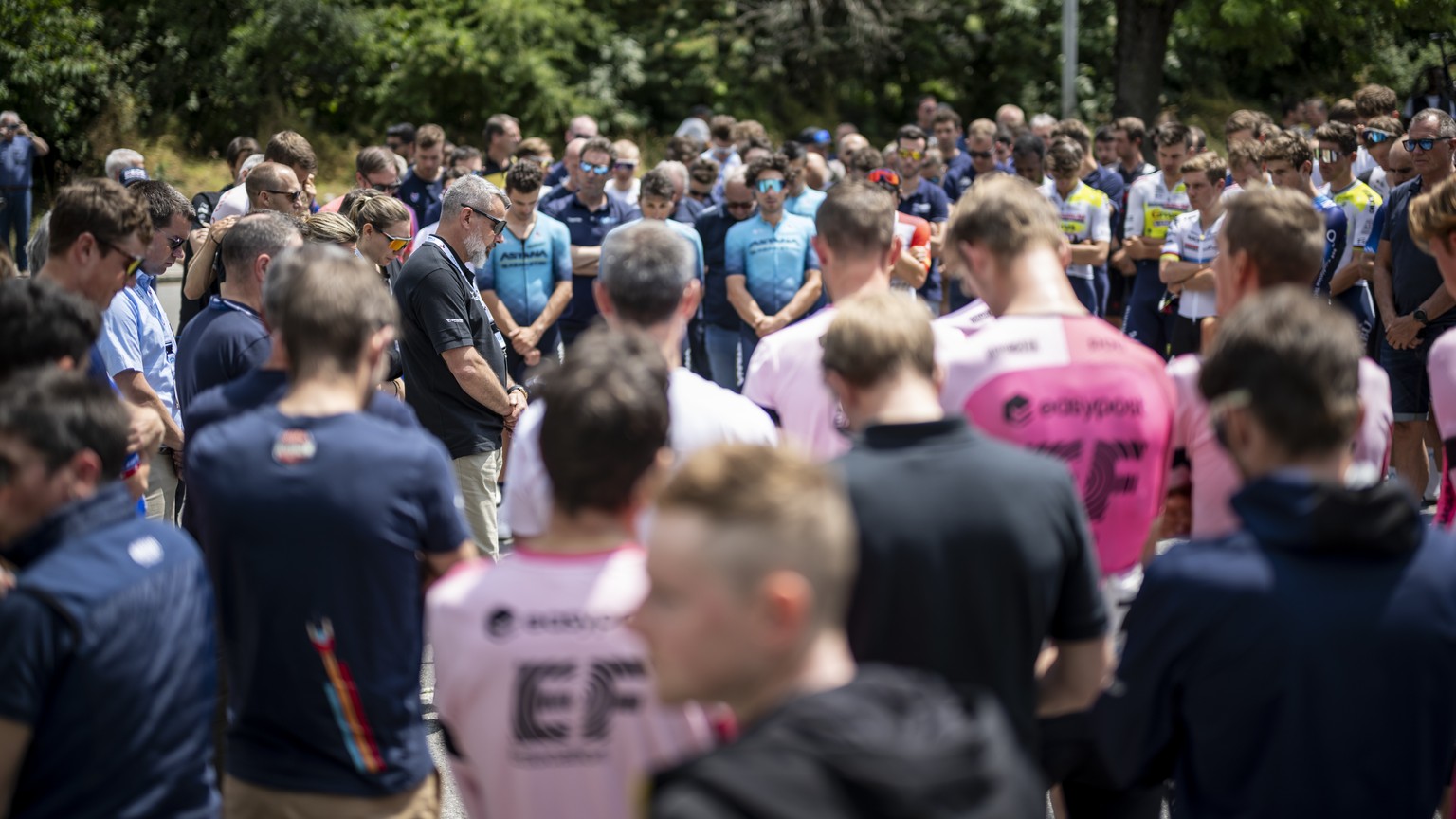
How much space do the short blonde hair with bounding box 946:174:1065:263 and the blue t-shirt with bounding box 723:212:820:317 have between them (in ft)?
20.9

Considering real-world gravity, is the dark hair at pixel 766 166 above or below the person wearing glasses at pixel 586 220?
above

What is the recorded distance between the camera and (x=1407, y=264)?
25.4ft

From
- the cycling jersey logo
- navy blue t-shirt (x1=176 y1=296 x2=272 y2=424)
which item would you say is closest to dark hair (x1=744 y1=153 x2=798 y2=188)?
navy blue t-shirt (x1=176 y1=296 x2=272 y2=424)

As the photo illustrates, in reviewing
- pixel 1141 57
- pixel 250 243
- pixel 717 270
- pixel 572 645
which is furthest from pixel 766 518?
pixel 1141 57

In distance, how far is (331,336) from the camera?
3.09 m

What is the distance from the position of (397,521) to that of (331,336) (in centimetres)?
44

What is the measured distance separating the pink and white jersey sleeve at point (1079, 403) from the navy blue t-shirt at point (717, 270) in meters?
7.16

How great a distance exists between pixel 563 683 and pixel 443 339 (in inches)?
152

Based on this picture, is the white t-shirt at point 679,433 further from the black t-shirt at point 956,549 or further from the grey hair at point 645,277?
the black t-shirt at point 956,549

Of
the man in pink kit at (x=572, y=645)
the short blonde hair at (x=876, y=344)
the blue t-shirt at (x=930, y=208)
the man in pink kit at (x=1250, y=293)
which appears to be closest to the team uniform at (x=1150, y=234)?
the blue t-shirt at (x=930, y=208)

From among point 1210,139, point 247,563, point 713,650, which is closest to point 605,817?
point 713,650

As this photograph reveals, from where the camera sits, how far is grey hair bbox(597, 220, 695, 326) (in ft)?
11.4

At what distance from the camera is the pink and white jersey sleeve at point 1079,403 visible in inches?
133

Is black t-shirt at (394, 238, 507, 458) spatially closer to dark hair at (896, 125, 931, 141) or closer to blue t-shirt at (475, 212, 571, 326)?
blue t-shirt at (475, 212, 571, 326)
